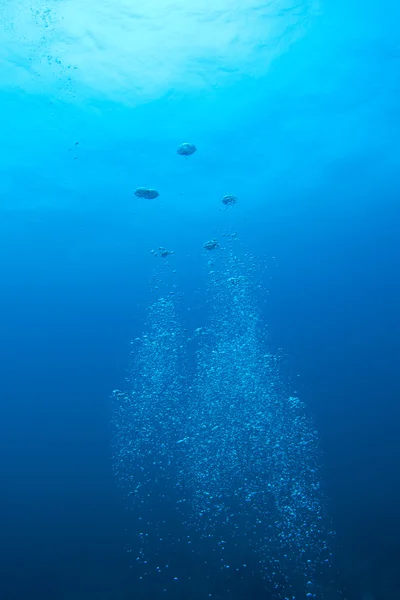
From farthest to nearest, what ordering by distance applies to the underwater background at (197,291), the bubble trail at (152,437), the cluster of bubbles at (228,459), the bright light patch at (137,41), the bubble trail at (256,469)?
the bright light patch at (137,41), the bubble trail at (152,437), the underwater background at (197,291), the cluster of bubbles at (228,459), the bubble trail at (256,469)

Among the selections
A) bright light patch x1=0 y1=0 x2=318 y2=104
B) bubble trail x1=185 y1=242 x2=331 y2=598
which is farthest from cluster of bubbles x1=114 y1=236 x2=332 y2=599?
bright light patch x1=0 y1=0 x2=318 y2=104

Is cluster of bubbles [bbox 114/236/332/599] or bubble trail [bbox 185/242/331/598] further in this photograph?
cluster of bubbles [bbox 114/236/332/599]

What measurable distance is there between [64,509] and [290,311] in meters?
10.6

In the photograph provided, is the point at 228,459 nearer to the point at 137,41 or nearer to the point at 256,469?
the point at 256,469

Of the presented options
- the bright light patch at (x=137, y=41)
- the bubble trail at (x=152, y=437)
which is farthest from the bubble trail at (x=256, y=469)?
the bright light patch at (x=137, y=41)

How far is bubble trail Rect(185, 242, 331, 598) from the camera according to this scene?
8.36m

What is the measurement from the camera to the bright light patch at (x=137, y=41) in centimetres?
1046

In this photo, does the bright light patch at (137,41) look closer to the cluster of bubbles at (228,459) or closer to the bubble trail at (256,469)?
the cluster of bubbles at (228,459)

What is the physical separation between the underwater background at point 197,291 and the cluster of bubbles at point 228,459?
6 centimetres

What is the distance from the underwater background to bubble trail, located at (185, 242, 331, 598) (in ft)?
0.20

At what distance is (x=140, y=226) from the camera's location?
52.5ft

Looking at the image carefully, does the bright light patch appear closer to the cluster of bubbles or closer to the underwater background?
the underwater background

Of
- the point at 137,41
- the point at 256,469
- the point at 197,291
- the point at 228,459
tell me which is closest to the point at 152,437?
the point at 228,459

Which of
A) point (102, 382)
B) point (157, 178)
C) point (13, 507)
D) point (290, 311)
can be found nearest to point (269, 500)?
point (13, 507)
